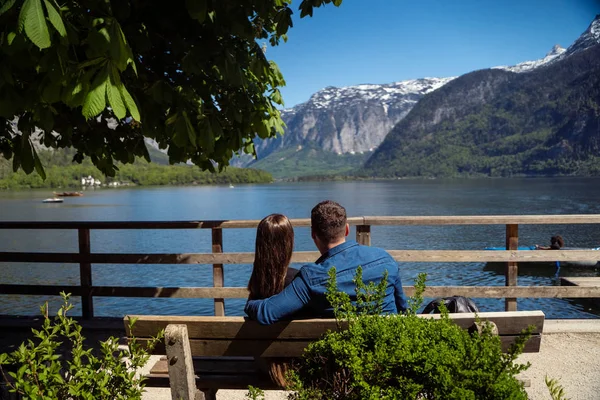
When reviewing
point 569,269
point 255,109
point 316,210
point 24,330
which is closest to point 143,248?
point 569,269

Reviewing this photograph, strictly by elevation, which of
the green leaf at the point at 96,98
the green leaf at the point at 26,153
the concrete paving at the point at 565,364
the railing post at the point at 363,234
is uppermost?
the green leaf at the point at 96,98

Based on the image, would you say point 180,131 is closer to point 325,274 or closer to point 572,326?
point 325,274

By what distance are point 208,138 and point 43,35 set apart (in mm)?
2055

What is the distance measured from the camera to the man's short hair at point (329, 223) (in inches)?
123

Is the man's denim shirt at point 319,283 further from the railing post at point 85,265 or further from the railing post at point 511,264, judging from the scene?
the railing post at point 85,265

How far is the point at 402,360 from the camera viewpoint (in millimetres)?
2332

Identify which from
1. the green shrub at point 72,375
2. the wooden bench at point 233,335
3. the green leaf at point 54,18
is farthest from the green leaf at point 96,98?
the wooden bench at point 233,335

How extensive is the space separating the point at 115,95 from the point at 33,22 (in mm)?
433

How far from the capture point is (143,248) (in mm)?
33438

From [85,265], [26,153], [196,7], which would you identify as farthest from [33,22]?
[85,265]

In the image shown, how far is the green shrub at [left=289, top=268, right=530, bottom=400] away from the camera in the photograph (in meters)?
2.25

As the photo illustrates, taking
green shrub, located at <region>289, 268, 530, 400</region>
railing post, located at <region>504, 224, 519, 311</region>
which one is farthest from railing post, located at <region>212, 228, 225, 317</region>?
green shrub, located at <region>289, 268, 530, 400</region>

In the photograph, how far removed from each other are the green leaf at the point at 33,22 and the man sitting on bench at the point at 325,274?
64.8 inches

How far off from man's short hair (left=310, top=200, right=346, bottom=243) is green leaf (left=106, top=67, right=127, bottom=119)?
1231 mm
